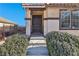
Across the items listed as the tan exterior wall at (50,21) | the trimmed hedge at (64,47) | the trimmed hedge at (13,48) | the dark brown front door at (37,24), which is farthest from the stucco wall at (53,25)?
the trimmed hedge at (13,48)

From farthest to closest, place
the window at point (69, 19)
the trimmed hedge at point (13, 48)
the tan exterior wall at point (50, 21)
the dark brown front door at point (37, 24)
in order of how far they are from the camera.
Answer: the window at point (69, 19)
the tan exterior wall at point (50, 21)
the dark brown front door at point (37, 24)
the trimmed hedge at point (13, 48)

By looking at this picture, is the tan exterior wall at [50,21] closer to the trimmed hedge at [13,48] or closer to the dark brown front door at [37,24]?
the dark brown front door at [37,24]

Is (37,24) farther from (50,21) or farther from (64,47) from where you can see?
(64,47)

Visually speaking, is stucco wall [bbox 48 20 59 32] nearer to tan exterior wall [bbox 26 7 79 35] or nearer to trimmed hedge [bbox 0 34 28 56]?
tan exterior wall [bbox 26 7 79 35]

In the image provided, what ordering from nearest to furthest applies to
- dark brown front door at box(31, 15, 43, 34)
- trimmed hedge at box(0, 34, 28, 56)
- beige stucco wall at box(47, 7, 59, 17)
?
trimmed hedge at box(0, 34, 28, 56), dark brown front door at box(31, 15, 43, 34), beige stucco wall at box(47, 7, 59, 17)

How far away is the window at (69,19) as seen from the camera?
8.84 metres

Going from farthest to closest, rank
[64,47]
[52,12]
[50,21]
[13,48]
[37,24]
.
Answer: [50,21], [52,12], [37,24], [13,48], [64,47]

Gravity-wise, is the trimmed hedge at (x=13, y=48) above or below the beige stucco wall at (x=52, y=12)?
below

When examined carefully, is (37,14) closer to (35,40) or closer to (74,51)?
(35,40)

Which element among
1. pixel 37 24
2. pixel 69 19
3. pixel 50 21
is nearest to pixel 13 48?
pixel 37 24

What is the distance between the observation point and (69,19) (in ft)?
29.9

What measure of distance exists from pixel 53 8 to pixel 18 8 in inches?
71.7

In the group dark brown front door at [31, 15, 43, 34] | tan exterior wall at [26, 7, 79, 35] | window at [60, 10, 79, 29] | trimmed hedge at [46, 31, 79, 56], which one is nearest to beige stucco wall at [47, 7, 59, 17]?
tan exterior wall at [26, 7, 79, 35]

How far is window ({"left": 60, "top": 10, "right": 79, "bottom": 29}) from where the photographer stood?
29.0ft
